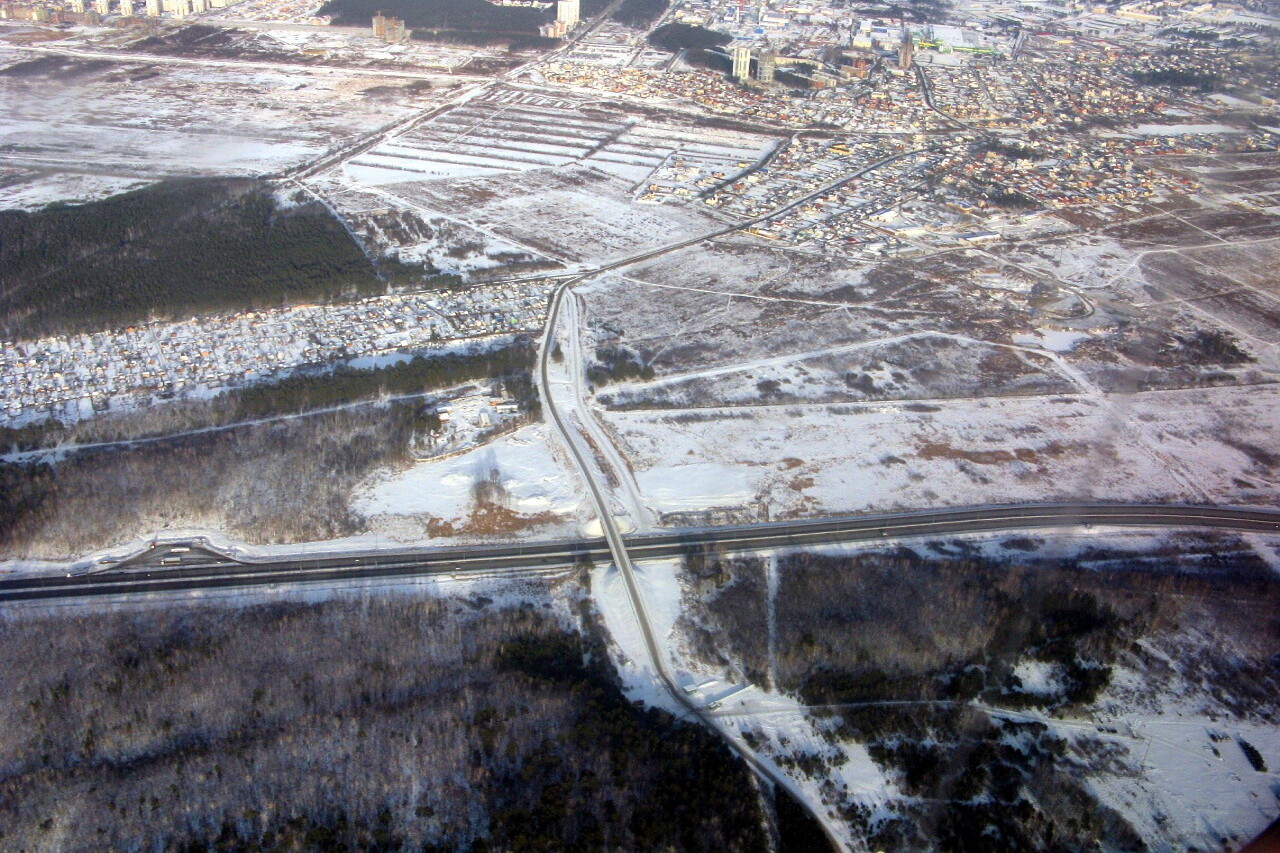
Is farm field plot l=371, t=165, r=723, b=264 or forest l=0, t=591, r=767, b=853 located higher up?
farm field plot l=371, t=165, r=723, b=264

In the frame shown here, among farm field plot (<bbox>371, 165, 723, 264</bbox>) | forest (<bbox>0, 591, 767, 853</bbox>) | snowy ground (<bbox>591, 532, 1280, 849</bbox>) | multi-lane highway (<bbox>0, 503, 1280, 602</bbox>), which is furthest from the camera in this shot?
farm field plot (<bbox>371, 165, 723, 264</bbox>)

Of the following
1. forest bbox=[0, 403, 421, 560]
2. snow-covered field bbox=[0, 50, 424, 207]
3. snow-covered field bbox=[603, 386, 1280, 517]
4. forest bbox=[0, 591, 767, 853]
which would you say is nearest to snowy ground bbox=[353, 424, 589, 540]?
forest bbox=[0, 403, 421, 560]

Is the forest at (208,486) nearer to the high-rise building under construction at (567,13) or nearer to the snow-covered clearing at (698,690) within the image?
the snow-covered clearing at (698,690)

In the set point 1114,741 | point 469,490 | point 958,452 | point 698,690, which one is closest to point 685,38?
point 958,452

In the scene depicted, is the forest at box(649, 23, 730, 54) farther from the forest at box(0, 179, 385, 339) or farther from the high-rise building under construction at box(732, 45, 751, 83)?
the forest at box(0, 179, 385, 339)

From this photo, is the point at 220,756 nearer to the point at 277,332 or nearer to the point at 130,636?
the point at 130,636

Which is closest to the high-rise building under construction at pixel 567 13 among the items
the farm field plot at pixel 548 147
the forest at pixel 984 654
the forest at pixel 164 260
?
the farm field plot at pixel 548 147

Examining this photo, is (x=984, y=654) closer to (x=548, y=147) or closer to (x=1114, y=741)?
(x=1114, y=741)
